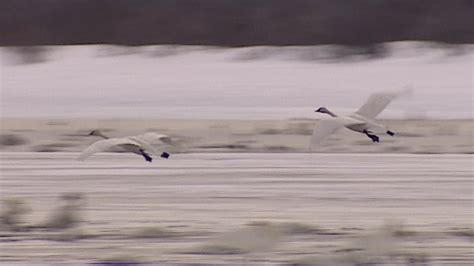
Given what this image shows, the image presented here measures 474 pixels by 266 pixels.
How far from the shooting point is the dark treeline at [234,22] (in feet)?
93.9

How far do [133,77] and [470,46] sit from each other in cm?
482

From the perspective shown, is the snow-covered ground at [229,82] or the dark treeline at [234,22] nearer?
the snow-covered ground at [229,82]

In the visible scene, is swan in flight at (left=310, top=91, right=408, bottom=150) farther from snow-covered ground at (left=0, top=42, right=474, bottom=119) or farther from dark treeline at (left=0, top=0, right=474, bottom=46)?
dark treeline at (left=0, top=0, right=474, bottom=46)

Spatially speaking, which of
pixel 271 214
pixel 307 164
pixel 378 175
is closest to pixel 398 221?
pixel 271 214

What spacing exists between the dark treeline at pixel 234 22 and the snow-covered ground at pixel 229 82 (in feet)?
1.61

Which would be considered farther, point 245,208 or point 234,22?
point 234,22

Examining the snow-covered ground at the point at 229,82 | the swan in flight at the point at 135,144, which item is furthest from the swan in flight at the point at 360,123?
the snow-covered ground at the point at 229,82

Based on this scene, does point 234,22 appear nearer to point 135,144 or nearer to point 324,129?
point 135,144

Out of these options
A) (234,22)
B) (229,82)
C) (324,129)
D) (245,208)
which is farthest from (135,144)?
(234,22)

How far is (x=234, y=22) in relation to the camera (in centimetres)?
2941

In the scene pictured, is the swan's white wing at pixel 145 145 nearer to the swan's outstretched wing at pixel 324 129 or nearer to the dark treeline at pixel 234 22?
the swan's outstretched wing at pixel 324 129

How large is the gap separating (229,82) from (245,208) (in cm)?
1042

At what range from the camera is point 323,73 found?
26.4 metres

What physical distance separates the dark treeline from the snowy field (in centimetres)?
827
